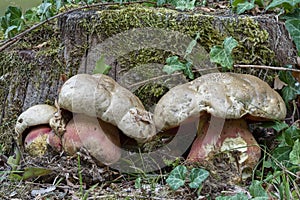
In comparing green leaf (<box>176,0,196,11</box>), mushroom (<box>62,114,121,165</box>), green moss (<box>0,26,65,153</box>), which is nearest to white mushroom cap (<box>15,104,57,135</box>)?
mushroom (<box>62,114,121,165</box>)

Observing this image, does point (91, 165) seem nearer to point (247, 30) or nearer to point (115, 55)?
point (115, 55)

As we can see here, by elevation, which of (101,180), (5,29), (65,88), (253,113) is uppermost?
(5,29)

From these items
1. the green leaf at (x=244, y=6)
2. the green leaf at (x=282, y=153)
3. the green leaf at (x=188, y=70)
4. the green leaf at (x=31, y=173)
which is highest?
the green leaf at (x=244, y=6)

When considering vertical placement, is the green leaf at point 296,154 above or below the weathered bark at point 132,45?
below

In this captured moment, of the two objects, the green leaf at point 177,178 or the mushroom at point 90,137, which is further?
the mushroom at point 90,137

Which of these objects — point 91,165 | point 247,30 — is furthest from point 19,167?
point 247,30

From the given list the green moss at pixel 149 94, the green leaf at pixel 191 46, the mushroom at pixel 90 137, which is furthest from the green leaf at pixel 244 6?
the mushroom at pixel 90 137

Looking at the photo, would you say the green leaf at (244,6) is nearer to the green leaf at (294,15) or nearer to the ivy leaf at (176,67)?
the green leaf at (294,15)
